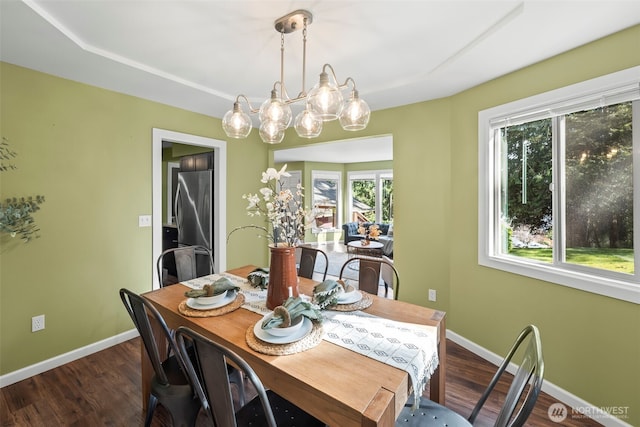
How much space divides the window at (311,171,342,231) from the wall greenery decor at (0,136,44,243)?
6469 mm

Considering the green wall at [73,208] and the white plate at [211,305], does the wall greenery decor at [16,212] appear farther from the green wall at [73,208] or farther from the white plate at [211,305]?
the white plate at [211,305]

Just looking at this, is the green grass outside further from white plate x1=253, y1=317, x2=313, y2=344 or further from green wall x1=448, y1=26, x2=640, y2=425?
white plate x1=253, y1=317, x2=313, y2=344

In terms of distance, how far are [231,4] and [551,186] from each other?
2.49 m

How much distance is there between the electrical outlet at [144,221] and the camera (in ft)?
9.75

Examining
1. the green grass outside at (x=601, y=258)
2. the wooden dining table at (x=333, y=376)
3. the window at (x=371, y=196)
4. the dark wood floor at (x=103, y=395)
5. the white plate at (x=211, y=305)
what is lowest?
the dark wood floor at (x=103, y=395)

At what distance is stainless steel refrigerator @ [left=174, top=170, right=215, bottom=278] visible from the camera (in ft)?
12.7

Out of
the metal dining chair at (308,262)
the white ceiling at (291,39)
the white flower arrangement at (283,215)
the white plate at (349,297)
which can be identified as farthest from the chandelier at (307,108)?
the metal dining chair at (308,262)

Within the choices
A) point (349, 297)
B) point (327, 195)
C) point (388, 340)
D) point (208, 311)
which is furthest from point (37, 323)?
point (327, 195)

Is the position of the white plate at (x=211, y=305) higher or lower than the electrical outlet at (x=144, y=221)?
lower

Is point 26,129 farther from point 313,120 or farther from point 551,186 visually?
point 551,186

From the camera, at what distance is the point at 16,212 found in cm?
212

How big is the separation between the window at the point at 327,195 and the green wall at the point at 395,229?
5.15 m

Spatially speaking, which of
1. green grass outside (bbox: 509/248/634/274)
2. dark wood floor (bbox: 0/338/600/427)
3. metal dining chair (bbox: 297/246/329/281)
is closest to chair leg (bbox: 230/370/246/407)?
dark wood floor (bbox: 0/338/600/427)

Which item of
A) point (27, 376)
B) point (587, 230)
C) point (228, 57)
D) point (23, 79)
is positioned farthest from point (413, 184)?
point (27, 376)
